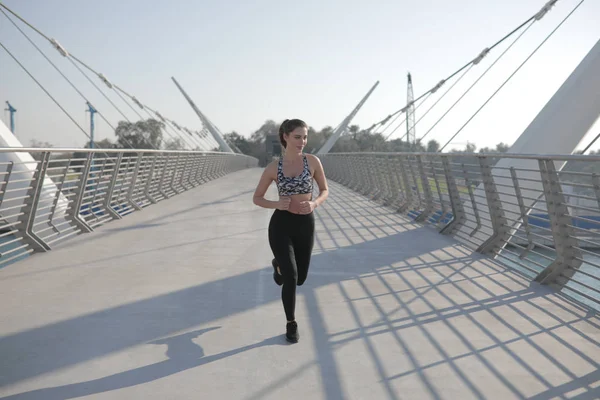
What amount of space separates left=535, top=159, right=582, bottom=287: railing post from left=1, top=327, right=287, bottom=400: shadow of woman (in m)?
2.88

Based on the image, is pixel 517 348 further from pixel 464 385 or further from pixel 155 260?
pixel 155 260

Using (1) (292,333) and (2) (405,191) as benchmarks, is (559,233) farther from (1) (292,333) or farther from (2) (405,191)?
(2) (405,191)

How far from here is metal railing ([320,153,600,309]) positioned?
5402 mm

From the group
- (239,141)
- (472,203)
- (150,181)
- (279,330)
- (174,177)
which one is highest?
(472,203)

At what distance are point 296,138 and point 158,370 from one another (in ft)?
5.56

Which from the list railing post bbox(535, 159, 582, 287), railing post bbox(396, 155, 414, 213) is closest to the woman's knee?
railing post bbox(535, 159, 582, 287)

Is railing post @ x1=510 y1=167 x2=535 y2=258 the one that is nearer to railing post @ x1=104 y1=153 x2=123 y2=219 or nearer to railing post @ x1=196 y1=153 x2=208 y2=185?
railing post @ x1=104 y1=153 x2=123 y2=219

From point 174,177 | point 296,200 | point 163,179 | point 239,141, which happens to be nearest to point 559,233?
point 296,200

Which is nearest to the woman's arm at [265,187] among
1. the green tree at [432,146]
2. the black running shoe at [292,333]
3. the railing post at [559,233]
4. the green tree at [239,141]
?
the black running shoe at [292,333]

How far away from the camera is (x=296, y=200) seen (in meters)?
4.17

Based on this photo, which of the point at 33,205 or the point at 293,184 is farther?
the point at 33,205

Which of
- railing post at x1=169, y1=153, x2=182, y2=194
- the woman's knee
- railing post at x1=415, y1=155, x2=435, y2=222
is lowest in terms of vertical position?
railing post at x1=169, y1=153, x2=182, y2=194

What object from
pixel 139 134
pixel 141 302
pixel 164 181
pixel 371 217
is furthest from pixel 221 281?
pixel 139 134

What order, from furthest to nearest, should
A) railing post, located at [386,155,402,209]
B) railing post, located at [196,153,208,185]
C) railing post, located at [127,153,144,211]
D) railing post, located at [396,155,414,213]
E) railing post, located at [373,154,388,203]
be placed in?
railing post, located at [196,153,208,185] → railing post, located at [373,154,388,203] → railing post, located at [386,155,402,209] → railing post, located at [127,153,144,211] → railing post, located at [396,155,414,213]
